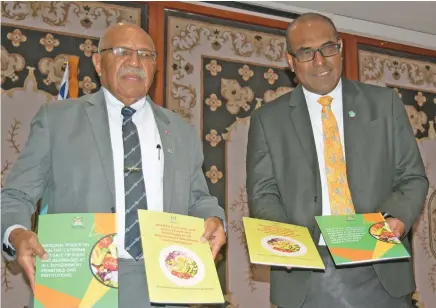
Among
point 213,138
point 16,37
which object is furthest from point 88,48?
point 213,138

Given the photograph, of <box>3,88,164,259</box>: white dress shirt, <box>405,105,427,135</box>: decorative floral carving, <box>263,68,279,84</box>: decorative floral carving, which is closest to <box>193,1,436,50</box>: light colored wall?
<box>263,68,279,84</box>: decorative floral carving

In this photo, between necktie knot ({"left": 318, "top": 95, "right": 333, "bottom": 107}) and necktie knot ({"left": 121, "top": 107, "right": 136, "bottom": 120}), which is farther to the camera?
necktie knot ({"left": 318, "top": 95, "right": 333, "bottom": 107})

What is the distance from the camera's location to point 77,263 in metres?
1.62

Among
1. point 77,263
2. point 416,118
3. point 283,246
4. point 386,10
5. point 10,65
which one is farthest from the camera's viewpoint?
point 416,118

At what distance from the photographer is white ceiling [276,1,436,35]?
175 inches

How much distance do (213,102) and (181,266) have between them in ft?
8.30

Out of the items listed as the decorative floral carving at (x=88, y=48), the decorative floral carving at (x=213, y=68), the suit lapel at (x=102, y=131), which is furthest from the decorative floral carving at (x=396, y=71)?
the suit lapel at (x=102, y=131)

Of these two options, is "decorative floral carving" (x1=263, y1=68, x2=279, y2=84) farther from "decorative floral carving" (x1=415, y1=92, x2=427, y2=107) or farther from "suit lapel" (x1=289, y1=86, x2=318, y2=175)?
"suit lapel" (x1=289, y1=86, x2=318, y2=175)

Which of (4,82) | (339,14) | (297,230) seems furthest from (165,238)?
(339,14)

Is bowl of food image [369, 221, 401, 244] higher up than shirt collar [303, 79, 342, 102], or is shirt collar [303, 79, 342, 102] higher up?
shirt collar [303, 79, 342, 102]

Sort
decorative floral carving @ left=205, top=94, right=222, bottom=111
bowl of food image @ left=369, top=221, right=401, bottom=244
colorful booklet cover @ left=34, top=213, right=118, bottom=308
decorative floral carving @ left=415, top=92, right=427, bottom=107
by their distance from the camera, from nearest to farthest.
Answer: colorful booklet cover @ left=34, top=213, right=118, bottom=308, bowl of food image @ left=369, top=221, right=401, bottom=244, decorative floral carving @ left=205, top=94, right=222, bottom=111, decorative floral carving @ left=415, top=92, right=427, bottom=107

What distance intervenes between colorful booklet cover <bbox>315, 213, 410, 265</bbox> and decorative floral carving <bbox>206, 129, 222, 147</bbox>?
2125 millimetres

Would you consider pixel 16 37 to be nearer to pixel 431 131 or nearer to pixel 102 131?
pixel 102 131

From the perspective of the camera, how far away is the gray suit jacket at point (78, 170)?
1926 mm
